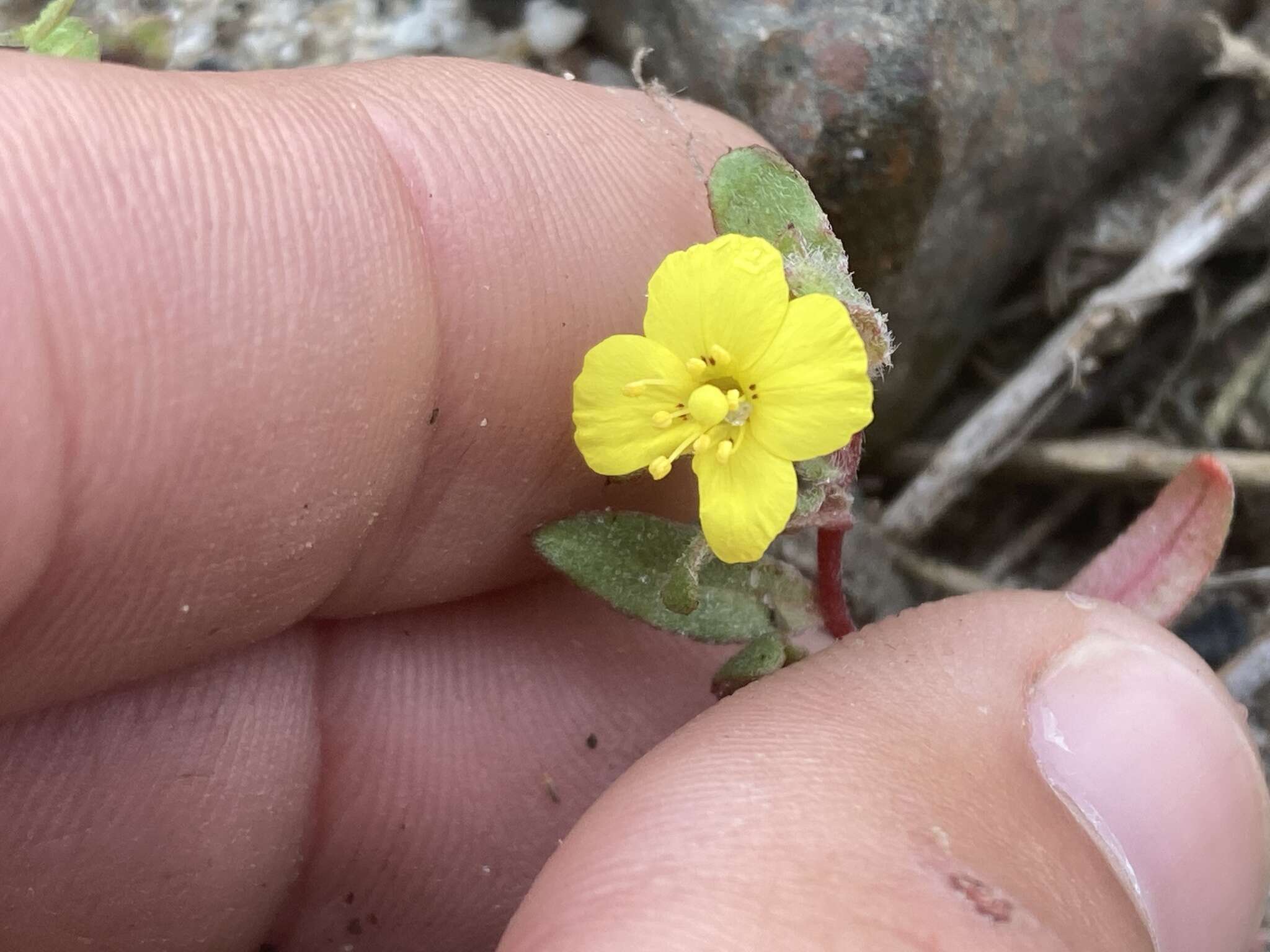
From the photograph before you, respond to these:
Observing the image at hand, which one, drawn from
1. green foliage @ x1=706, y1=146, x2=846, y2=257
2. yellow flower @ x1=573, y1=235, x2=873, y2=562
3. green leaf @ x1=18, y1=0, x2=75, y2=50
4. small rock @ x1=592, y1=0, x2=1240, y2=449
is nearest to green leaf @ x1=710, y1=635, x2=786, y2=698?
yellow flower @ x1=573, y1=235, x2=873, y2=562

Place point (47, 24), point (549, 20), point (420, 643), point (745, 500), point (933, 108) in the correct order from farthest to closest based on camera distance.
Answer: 1. point (549, 20)
2. point (933, 108)
3. point (420, 643)
4. point (47, 24)
5. point (745, 500)

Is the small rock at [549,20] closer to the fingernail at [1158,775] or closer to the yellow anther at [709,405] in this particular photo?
the yellow anther at [709,405]

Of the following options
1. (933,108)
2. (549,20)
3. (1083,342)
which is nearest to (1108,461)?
(1083,342)

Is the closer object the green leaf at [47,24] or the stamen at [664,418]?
the stamen at [664,418]

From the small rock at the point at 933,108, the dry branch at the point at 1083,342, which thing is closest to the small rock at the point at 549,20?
the small rock at the point at 933,108

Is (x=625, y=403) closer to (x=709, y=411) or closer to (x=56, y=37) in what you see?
(x=709, y=411)

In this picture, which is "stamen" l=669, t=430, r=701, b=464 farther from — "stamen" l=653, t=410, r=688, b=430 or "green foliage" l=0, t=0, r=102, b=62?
"green foliage" l=0, t=0, r=102, b=62

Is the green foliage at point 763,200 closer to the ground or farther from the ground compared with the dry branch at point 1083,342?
farther from the ground
